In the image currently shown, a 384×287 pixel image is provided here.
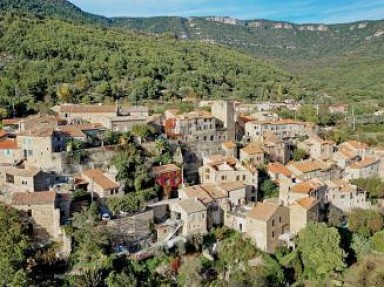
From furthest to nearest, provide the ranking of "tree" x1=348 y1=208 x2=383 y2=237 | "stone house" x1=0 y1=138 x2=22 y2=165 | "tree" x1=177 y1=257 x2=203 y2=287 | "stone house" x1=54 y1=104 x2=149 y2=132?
"stone house" x1=54 y1=104 x2=149 y2=132, "tree" x1=348 y1=208 x2=383 y2=237, "stone house" x1=0 y1=138 x2=22 y2=165, "tree" x1=177 y1=257 x2=203 y2=287

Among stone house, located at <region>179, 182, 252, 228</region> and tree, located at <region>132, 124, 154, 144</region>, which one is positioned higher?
tree, located at <region>132, 124, 154, 144</region>

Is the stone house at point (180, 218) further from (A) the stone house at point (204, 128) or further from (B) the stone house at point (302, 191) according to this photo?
(A) the stone house at point (204, 128)

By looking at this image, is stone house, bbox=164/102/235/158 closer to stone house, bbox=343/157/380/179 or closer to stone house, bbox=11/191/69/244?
stone house, bbox=343/157/380/179

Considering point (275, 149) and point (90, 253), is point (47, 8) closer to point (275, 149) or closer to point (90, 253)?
point (275, 149)

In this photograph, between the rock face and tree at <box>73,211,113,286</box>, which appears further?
the rock face

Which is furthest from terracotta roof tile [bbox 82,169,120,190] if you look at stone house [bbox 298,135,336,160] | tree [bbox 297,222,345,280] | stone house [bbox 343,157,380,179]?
stone house [bbox 298,135,336,160]

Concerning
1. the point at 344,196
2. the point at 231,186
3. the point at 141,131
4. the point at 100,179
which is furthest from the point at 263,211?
the point at 141,131

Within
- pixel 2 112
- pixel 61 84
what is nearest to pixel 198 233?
pixel 2 112
